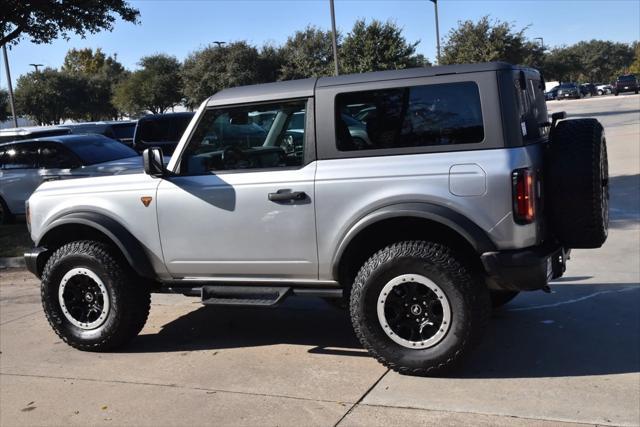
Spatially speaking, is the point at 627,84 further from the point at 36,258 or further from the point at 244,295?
the point at 36,258

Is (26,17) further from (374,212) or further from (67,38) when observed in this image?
(374,212)

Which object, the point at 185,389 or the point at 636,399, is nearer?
the point at 636,399

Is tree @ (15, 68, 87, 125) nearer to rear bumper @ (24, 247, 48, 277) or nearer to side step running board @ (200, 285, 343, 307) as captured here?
rear bumper @ (24, 247, 48, 277)

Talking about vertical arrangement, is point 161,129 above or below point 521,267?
above

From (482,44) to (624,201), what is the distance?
91.1 feet

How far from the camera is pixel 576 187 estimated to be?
13.8ft

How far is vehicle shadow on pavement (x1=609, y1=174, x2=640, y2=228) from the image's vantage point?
9305 mm

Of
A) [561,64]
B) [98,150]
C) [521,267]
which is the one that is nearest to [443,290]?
[521,267]

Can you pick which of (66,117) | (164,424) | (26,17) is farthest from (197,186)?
(66,117)

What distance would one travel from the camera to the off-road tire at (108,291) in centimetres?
528

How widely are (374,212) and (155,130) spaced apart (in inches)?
481

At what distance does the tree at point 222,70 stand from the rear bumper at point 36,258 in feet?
115

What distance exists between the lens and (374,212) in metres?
4.41

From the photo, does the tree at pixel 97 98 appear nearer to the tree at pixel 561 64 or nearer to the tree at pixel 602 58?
the tree at pixel 561 64
